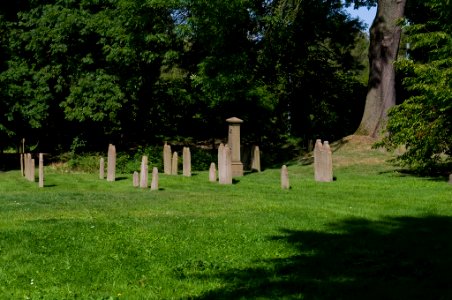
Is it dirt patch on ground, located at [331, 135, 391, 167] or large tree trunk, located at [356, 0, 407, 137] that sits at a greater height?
large tree trunk, located at [356, 0, 407, 137]

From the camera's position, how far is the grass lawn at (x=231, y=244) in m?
7.58

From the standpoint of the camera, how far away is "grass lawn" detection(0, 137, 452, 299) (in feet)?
24.9

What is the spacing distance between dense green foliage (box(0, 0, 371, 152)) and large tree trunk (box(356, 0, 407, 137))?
354 centimetres

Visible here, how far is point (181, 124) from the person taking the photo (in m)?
36.9

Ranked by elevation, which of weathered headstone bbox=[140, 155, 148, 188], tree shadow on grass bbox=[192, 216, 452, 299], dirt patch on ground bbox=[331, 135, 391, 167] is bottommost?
tree shadow on grass bbox=[192, 216, 452, 299]

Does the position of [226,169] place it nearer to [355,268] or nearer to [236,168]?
[236,168]

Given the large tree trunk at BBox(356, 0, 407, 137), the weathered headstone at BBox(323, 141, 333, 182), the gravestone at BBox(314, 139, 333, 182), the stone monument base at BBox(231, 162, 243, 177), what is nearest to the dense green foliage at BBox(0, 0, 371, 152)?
the large tree trunk at BBox(356, 0, 407, 137)

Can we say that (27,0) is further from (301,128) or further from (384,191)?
(384,191)

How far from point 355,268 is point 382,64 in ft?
70.6

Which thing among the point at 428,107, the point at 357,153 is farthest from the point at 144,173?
the point at 357,153

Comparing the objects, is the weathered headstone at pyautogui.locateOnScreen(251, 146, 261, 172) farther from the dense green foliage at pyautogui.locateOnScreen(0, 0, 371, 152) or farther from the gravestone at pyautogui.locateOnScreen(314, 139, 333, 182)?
the gravestone at pyautogui.locateOnScreen(314, 139, 333, 182)

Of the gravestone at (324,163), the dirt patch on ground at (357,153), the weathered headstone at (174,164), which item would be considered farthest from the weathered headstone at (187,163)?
the dirt patch on ground at (357,153)

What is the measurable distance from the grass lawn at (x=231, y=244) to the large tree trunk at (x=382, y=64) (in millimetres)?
10855

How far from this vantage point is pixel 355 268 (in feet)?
27.8
